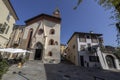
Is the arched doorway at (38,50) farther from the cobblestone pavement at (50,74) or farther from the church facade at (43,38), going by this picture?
the cobblestone pavement at (50,74)

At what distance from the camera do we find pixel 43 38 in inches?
1023

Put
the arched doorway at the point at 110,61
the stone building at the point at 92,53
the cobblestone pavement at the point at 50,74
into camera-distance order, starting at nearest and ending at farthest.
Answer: the cobblestone pavement at the point at 50,74
the stone building at the point at 92,53
the arched doorway at the point at 110,61

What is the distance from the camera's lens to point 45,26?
2744 centimetres

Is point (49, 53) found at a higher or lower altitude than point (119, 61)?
higher

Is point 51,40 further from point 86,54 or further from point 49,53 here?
point 86,54

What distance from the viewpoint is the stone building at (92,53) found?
2542 cm

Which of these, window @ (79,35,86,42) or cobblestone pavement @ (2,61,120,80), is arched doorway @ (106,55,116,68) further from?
cobblestone pavement @ (2,61,120,80)

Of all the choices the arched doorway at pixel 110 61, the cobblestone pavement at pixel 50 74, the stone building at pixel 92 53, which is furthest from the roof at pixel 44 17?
the arched doorway at pixel 110 61

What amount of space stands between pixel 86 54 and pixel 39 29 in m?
14.5

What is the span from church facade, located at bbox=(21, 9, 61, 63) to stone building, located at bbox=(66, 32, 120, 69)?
603 centimetres

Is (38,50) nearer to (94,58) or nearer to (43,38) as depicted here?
(43,38)

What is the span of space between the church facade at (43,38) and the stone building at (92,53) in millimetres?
6031

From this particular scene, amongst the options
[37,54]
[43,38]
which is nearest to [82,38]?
[43,38]

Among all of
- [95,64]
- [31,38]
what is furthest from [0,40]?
[95,64]
